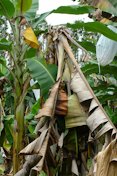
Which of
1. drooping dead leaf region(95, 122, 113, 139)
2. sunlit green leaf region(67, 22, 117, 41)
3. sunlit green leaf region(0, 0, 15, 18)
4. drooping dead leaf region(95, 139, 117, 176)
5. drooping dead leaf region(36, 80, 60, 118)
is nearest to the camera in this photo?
drooping dead leaf region(95, 139, 117, 176)

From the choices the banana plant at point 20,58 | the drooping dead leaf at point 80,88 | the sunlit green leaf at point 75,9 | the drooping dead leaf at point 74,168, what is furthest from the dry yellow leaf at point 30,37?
the drooping dead leaf at point 74,168

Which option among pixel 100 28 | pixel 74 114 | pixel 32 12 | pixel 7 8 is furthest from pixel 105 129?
pixel 32 12

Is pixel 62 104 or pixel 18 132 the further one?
pixel 18 132

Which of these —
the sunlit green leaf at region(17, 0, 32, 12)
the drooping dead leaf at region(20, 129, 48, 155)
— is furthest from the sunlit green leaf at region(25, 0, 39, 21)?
the drooping dead leaf at region(20, 129, 48, 155)

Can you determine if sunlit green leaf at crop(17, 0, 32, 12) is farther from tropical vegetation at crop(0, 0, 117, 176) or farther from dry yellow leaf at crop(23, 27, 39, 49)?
dry yellow leaf at crop(23, 27, 39, 49)

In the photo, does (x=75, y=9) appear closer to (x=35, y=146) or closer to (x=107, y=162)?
(x=35, y=146)

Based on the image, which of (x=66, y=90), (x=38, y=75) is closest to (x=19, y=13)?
(x=38, y=75)

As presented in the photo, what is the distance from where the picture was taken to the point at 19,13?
231 centimetres

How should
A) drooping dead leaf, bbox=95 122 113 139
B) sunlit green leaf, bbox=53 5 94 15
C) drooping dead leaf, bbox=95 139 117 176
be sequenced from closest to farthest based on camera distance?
drooping dead leaf, bbox=95 139 117 176, drooping dead leaf, bbox=95 122 113 139, sunlit green leaf, bbox=53 5 94 15

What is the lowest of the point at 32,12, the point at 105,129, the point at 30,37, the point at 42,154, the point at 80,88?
the point at 42,154

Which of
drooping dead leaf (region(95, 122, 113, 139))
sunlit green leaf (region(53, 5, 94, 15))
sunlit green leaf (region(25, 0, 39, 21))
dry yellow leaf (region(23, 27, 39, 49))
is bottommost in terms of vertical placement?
drooping dead leaf (region(95, 122, 113, 139))

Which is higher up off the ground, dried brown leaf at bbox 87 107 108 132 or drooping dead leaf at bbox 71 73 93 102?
drooping dead leaf at bbox 71 73 93 102

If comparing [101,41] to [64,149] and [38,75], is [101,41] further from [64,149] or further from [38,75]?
[64,149]

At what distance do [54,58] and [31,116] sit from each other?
3.91ft
